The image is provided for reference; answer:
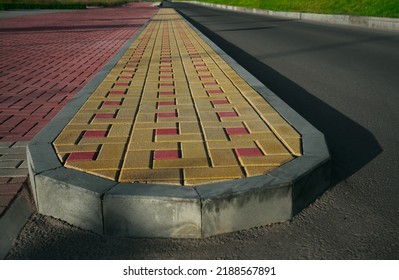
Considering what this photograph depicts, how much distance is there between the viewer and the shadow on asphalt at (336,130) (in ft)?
9.33

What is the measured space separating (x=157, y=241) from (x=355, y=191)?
49.1 inches

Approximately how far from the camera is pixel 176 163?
8.09 feet

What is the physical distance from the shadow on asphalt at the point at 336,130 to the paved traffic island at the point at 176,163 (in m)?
0.26

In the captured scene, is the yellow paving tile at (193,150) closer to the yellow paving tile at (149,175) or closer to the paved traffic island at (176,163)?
the paved traffic island at (176,163)

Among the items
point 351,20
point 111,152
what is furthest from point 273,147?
point 351,20

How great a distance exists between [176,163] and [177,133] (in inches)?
23.7

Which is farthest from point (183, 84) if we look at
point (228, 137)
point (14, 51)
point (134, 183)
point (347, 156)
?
point (14, 51)

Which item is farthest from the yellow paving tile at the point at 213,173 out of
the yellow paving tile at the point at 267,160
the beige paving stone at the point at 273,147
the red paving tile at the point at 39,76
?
the red paving tile at the point at 39,76

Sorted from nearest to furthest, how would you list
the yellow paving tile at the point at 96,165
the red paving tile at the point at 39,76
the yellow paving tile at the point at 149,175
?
the yellow paving tile at the point at 149,175 → the yellow paving tile at the point at 96,165 → the red paving tile at the point at 39,76

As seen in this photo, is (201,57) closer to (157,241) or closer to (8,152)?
(8,152)

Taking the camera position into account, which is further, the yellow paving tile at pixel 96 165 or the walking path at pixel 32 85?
the walking path at pixel 32 85

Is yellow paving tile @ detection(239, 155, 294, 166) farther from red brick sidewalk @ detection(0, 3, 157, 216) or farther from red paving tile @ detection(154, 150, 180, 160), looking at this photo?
red brick sidewalk @ detection(0, 3, 157, 216)

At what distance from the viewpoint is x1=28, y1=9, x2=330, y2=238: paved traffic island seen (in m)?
1.99

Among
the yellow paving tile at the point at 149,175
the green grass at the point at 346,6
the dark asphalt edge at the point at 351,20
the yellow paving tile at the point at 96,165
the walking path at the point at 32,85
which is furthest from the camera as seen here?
the green grass at the point at 346,6
